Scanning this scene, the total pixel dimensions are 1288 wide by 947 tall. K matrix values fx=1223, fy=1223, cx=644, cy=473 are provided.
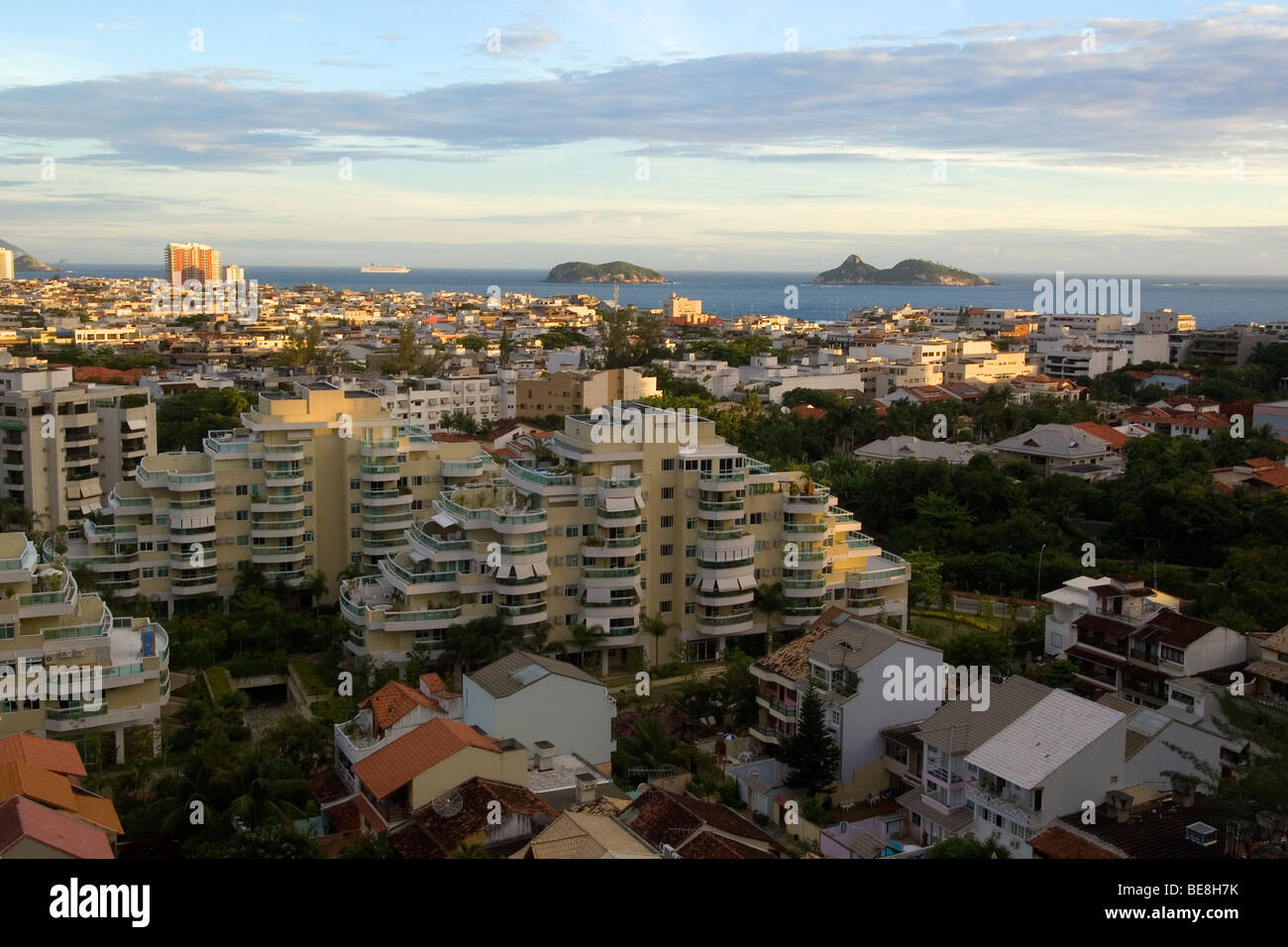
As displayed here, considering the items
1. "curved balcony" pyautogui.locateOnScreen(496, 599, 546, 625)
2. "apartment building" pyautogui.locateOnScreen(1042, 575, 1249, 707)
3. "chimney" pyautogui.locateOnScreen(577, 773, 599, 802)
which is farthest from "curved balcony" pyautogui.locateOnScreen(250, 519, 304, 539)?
"apartment building" pyautogui.locateOnScreen(1042, 575, 1249, 707)

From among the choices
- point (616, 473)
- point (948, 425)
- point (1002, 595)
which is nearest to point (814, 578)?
point (616, 473)

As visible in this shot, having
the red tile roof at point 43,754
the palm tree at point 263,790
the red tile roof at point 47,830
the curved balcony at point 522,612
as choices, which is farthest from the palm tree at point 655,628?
the red tile roof at point 47,830

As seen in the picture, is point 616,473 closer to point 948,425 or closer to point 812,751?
point 812,751
